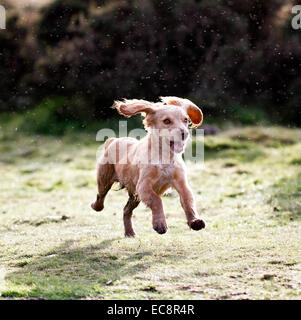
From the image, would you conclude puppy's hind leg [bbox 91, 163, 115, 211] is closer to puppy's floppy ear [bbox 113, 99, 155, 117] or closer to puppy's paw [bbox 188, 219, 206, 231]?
puppy's floppy ear [bbox 113, 99, 155, 117]

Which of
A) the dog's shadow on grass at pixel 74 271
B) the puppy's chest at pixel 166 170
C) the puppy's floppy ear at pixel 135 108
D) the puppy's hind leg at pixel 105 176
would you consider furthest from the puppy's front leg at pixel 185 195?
the puppy's hind leg at pixel 105 176

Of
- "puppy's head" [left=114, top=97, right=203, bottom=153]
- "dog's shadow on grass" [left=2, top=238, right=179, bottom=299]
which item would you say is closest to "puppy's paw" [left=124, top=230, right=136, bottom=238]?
"dog's shadow on grass" [left=2, top=238, right=179, bottom=299]

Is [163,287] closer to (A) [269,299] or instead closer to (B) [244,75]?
(A) [269,299]

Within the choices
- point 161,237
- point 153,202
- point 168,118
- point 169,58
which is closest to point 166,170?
point 153,202

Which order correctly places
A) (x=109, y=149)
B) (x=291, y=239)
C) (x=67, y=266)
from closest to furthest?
(x=67, y=266) → (x=291, y=239) → (x=109, y=149)

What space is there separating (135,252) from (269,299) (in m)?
2.23

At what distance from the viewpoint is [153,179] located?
673 centimetres

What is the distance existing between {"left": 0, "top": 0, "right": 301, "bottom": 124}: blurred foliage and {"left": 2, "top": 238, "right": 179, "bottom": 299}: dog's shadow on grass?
13.4 metres

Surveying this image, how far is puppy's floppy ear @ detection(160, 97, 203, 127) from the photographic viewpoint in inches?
280

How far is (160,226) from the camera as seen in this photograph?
6.21 metres

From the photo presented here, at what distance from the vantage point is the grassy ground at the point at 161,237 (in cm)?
538

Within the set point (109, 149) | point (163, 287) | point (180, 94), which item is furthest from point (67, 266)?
point (180, 94)

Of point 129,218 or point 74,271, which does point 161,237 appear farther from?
point 74,271

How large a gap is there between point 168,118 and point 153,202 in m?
1.02
